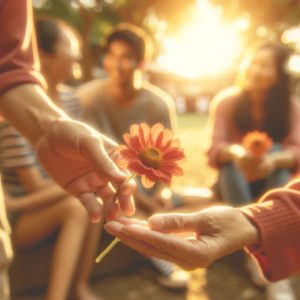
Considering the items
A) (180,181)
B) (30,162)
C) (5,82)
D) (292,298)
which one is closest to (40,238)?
(30,162)

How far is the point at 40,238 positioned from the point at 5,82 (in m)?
1.84

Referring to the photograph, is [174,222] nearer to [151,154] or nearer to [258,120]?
[151,154]

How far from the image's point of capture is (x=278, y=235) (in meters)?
1.38

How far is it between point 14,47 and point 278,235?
3.16ft

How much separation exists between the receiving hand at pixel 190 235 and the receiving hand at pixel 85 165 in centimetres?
6

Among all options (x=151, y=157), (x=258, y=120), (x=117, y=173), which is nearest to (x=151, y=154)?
(x=151, y=157)

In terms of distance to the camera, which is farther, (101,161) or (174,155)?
(101,161)

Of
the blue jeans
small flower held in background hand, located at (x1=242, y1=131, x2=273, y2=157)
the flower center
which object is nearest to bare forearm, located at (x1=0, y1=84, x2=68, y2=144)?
the flower center

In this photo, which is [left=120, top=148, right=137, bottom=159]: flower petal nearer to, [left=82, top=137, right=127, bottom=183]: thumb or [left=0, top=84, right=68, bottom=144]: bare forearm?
[left=82, top=137, right=127, bottom=183]: thumb

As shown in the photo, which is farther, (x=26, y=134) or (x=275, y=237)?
(x=26, y=134)

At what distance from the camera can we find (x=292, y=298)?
316 centimetres

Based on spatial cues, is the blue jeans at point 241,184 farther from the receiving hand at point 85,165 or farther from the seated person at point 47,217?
the receiving hand at point 85,165

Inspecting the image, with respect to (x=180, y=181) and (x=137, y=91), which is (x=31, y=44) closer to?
(x=137, y=91)

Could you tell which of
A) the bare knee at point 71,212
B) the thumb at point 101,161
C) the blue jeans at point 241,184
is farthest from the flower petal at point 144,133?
the blue jeans at point 241,184
